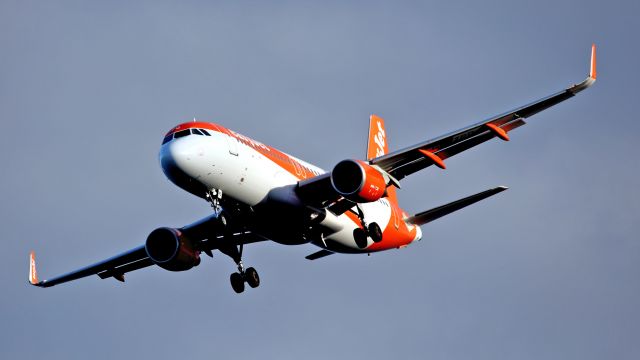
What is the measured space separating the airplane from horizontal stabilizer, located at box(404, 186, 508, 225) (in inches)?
2.6

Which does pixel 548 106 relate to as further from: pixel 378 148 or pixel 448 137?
pixel 378 148

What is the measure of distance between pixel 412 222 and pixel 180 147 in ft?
49.8

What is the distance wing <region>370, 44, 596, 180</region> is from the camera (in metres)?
42.4

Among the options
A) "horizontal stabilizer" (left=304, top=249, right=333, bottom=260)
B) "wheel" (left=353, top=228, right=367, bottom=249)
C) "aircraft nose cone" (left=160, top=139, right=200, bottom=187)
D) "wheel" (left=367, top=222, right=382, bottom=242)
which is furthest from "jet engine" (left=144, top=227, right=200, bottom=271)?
"wheel" (left=367, top=222, right=382, bottom=242)

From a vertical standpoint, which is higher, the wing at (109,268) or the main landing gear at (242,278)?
the wing at (109,268)

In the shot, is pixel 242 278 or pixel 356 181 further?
pixel 242 278

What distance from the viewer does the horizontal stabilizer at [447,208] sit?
47384 mm

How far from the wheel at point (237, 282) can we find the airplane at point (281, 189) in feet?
0.15

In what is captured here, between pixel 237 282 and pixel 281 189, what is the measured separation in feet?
21.9

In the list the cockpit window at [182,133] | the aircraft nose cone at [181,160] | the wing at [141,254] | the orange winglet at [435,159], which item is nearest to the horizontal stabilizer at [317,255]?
the wing at [141,254]

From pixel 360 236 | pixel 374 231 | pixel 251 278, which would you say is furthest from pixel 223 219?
pixel 374 231

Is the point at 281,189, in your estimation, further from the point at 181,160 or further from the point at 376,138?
the point at 376,138

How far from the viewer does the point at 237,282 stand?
48.7 meters

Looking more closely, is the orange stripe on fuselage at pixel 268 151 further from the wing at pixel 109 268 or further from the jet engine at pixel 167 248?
the wing at pixel 109 268
